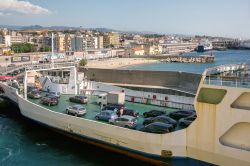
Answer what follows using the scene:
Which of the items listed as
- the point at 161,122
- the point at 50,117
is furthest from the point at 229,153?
the point at 50,117

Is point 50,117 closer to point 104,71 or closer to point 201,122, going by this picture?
point 201,122

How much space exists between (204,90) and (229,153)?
2.42 meters

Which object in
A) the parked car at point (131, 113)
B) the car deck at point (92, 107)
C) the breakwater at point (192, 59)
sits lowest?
the breakwater at point (192, 59)

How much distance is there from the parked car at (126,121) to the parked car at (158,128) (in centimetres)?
86

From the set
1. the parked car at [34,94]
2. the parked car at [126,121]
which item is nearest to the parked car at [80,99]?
the parked car at [34,94]

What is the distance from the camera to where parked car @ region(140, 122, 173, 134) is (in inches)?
543

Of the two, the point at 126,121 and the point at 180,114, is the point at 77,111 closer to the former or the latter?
the point at 126,121

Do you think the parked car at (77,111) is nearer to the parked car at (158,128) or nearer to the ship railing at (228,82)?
the parked car at (158,128)

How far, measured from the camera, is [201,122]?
40.4 ft

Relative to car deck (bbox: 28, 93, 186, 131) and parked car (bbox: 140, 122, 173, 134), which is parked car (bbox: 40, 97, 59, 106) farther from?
parked car (bbox: 140, 122, 173, 134)

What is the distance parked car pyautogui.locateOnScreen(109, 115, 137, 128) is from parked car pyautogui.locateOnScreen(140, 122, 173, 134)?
859 mm

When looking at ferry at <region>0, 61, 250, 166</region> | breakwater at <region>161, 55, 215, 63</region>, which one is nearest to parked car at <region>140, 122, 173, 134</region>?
ferry at <region>0, 61, 250, 166</region>

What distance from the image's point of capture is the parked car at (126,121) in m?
15.2

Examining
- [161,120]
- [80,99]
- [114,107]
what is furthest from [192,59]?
[161,120]
